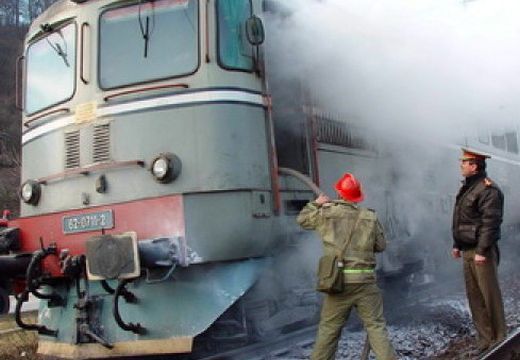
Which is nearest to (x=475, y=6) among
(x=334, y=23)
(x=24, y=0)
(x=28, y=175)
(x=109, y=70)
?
(x=334, y=23)

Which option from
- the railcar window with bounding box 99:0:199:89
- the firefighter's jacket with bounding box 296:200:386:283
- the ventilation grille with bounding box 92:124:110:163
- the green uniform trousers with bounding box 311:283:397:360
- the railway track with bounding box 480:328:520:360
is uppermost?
the railcar window with bounding box 99:0:199:89

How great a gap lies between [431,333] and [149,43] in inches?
153

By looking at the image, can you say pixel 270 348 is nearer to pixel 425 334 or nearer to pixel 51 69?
pixel 425 334

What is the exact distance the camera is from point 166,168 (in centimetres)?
530

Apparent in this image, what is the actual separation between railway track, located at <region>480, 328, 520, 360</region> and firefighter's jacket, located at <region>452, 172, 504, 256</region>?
71 centimetres

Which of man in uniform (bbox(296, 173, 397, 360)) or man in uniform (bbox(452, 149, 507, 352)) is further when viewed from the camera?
man in uniform (bbox(452, 149, 507, 352))

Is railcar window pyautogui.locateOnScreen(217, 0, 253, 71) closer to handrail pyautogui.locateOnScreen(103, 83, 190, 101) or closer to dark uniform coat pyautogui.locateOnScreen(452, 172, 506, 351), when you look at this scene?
handrail pyautogui.locateOnScreen(103, 83, 190, 101)

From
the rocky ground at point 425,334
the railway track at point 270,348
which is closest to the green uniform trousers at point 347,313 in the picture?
the rocky ground at point 425,334

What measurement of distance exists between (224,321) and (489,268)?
223 cm

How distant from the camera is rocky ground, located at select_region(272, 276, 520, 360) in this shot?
600cm

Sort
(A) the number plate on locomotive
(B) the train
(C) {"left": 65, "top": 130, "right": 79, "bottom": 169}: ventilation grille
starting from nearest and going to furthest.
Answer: (B) the train → (A) the number plate on locomotive → (C) {"left": 65, "top": 130, "right": 79, "bottom": 169}: ventilation grille

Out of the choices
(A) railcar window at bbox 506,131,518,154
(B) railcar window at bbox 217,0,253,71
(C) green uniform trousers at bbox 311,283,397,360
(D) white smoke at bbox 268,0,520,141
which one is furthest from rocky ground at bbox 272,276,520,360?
(A) railcar window at bbox 506,131,518,154

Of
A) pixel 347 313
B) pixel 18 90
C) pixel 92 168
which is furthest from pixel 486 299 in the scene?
pixel 18 90

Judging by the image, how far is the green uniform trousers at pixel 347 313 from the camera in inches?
188
